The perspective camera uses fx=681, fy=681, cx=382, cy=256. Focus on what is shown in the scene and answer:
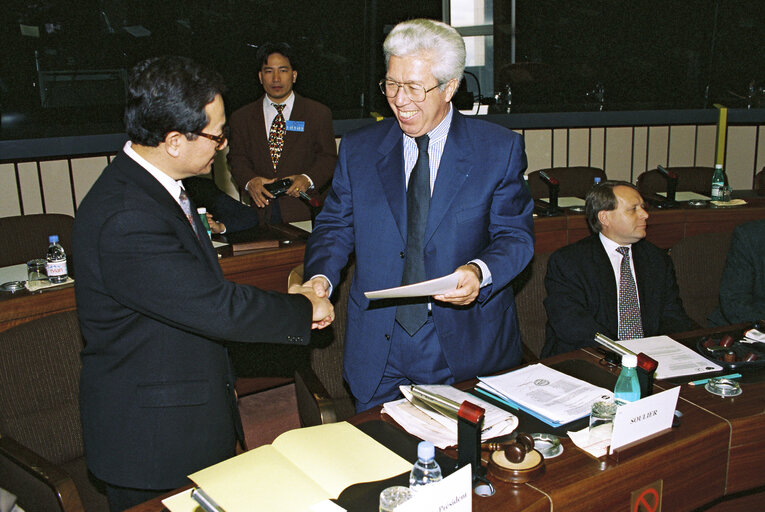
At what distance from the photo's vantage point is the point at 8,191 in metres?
4.51

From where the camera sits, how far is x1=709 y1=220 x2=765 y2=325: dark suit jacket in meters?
3.03

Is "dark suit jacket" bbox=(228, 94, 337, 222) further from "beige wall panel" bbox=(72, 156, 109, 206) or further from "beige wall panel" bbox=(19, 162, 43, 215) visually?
"beige wall panel" bbox=(19, 162, 43, 215)

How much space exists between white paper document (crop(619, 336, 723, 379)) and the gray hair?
3.55 feet

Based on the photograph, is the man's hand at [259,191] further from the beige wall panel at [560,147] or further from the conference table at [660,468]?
the beige wall panel at [560,147]

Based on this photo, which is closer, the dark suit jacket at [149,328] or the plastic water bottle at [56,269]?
the dark suit jacket at [149,328]

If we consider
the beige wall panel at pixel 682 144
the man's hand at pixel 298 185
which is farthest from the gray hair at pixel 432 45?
the beige wall panel at pixel 682 144

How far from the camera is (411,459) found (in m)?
1.56

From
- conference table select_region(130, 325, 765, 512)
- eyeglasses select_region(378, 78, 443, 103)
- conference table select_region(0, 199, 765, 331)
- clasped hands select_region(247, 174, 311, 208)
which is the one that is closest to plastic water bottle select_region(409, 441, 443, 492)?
conference table select_region(130, 325, 765, 512)

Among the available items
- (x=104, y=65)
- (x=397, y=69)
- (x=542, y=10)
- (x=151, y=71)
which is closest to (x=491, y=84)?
(x=542, y=10)

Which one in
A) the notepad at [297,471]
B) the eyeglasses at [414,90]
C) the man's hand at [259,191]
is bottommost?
the notepad at [297,471]

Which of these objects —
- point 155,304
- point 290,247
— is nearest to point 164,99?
point 155,304

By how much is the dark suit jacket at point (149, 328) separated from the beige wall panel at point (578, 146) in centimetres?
479

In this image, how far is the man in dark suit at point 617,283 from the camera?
2867 mm

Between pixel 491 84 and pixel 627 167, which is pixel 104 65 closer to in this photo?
pixel 491 84
